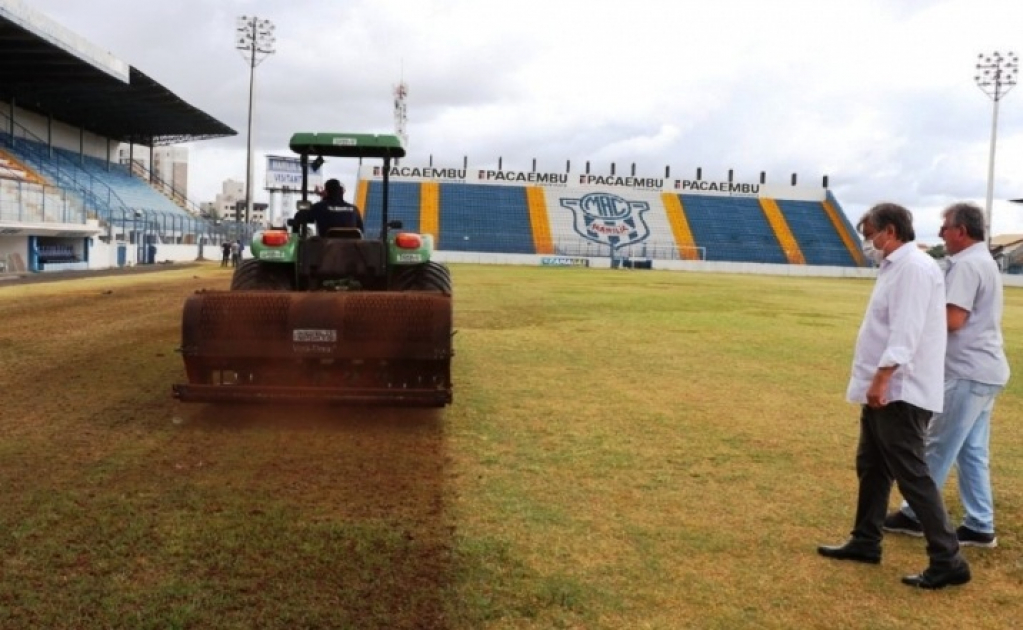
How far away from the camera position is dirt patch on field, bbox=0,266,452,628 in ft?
11.7

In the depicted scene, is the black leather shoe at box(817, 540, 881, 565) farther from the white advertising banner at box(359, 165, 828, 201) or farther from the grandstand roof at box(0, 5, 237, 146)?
the white advertising banner at box(359, 165, 828, 201)

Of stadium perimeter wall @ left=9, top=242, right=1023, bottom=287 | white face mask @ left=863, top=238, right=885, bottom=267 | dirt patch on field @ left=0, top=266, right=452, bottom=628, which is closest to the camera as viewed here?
dirt patch on field @ left=0, top=266, right=452, bottom=628

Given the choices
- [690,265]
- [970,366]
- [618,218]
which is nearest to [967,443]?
[970,366]

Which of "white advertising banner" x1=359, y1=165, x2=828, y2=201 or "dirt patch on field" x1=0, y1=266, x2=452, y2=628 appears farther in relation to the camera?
"white advertising banner" x1=359, y1=165, x2=828, y2=201

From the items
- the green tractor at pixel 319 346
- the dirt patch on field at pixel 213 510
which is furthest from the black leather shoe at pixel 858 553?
the green tractor at pixel 319 346

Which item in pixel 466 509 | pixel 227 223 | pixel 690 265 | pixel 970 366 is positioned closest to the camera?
pixel 970 366

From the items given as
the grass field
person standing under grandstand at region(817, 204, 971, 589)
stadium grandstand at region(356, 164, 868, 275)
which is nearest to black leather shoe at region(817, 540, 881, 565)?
the grass field

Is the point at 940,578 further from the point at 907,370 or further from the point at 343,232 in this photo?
the point at 343,232

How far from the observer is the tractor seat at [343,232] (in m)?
8.42

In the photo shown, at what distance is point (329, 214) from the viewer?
8641 mm

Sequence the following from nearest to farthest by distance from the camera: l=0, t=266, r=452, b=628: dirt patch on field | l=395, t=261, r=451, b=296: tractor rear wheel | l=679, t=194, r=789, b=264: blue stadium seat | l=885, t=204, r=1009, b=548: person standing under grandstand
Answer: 1. l=0, t=266, r=452, b=628: dirt patch on field
2. l=885, t=204, r=1009, b=548: person standing under grandstand
3. l=395, t=261, r=451, b=296: tractor rear wheel
4. l=679, t=194, r=789, b=264: blue stadium seat

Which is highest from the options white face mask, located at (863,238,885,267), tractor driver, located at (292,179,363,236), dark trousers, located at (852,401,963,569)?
tractor driver, located at (292,179,363,236)

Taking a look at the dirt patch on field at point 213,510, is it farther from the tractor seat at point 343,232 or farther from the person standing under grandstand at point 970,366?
the person standing under grandstand at point 970,366

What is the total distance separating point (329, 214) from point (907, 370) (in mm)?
6114
